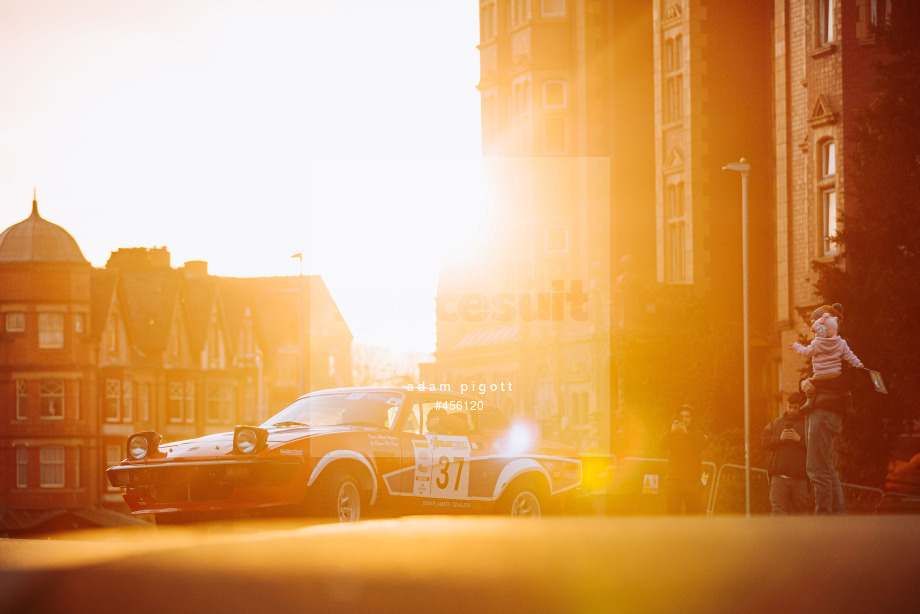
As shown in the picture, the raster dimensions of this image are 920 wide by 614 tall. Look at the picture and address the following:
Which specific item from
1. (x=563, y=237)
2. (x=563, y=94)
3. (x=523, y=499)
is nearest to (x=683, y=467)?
(x=523, y=499)

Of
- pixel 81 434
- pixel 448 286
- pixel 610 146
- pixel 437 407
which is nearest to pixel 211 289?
pixel 81 434

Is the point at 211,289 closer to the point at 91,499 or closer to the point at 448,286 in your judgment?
the point at 91,499

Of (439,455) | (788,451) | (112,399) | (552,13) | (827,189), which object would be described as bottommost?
(112,399)

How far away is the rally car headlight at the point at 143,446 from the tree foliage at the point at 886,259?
1456cm

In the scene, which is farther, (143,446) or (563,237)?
(563,237)

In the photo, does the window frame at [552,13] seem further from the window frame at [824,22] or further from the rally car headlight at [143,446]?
the rally car headlight at [143,446]

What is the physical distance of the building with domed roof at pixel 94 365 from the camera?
74.2 m

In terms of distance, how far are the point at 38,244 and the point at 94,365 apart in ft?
23.1

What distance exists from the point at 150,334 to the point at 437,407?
225 feet

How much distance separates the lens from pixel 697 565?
2.01 meters

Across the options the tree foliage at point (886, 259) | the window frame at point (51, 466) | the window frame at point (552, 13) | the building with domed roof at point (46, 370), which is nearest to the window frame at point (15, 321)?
the building with domed roof at point (46, 370)

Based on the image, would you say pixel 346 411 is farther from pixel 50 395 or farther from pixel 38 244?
pixel 38 244

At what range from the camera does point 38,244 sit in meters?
78.4

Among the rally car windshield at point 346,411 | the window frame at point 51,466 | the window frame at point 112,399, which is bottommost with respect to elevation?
the window frame at point 51,466
